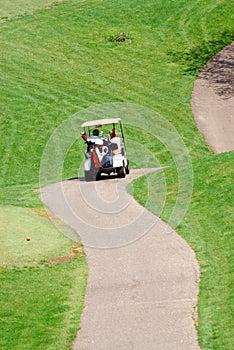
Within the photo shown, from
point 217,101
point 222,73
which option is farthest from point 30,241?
point 222,73

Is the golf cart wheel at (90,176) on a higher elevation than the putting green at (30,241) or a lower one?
higher

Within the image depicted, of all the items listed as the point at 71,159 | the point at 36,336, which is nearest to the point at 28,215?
the point at 36,336

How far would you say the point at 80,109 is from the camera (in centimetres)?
4422

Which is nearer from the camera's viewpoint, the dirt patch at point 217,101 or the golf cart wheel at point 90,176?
the golf cart wheel at point 90,176

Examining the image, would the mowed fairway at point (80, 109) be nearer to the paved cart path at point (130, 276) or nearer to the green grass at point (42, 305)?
the green grass at point (42, 305)

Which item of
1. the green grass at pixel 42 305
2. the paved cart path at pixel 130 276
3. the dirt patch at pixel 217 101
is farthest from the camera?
the dirt patch at pixel 217 101

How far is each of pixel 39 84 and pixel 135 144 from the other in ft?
34.1

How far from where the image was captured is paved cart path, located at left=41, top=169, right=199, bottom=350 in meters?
16.4

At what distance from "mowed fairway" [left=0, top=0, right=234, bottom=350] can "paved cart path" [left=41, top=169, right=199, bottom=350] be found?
0.39 metres

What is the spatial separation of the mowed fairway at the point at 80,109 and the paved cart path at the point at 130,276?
0.39 metres

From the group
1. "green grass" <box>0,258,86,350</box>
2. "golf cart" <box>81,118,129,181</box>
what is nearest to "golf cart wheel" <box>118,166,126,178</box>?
"golf cart" <box>81,118,129,181</box>

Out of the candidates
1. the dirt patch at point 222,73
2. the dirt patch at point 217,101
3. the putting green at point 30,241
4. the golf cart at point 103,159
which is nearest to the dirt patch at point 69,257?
the putting green at point 30,241

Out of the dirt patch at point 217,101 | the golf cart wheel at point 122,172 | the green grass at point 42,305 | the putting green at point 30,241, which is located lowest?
the green grass at point 42,305

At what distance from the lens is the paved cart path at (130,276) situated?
53.9 feet
